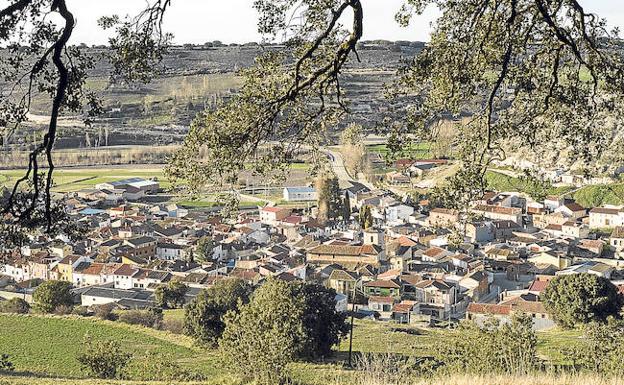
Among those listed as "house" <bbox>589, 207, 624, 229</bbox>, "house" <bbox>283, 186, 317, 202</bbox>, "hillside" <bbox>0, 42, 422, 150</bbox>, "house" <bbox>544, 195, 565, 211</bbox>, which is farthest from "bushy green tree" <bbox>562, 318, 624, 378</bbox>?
"hillside" <bbox>0, 42, 422, 150</bbox>

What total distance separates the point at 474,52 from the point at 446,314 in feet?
53.1

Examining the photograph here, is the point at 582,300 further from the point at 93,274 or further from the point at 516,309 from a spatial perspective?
the point at 93,274

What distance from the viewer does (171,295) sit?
21.4m

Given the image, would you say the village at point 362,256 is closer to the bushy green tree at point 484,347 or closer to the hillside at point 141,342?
the hillside at point 141,342

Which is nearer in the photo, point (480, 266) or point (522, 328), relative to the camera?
point (522, 328)

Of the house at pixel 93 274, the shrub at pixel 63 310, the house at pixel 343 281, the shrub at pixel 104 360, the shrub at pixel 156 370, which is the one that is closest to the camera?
the shrub at pixel 156 370

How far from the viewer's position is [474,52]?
206 inches

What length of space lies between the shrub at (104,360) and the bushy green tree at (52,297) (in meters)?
8.76

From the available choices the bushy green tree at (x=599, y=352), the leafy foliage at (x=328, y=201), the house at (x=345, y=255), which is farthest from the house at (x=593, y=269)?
the leafy foliage at (x=328, y=201)

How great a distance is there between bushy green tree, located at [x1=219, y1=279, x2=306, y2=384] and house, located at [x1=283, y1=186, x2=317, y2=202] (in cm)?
2377

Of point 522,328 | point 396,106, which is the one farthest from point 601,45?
point 522,328

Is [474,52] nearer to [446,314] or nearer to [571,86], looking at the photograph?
[571,86]

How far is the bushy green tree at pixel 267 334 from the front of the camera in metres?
9.90

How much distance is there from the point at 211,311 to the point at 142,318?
293 cm
